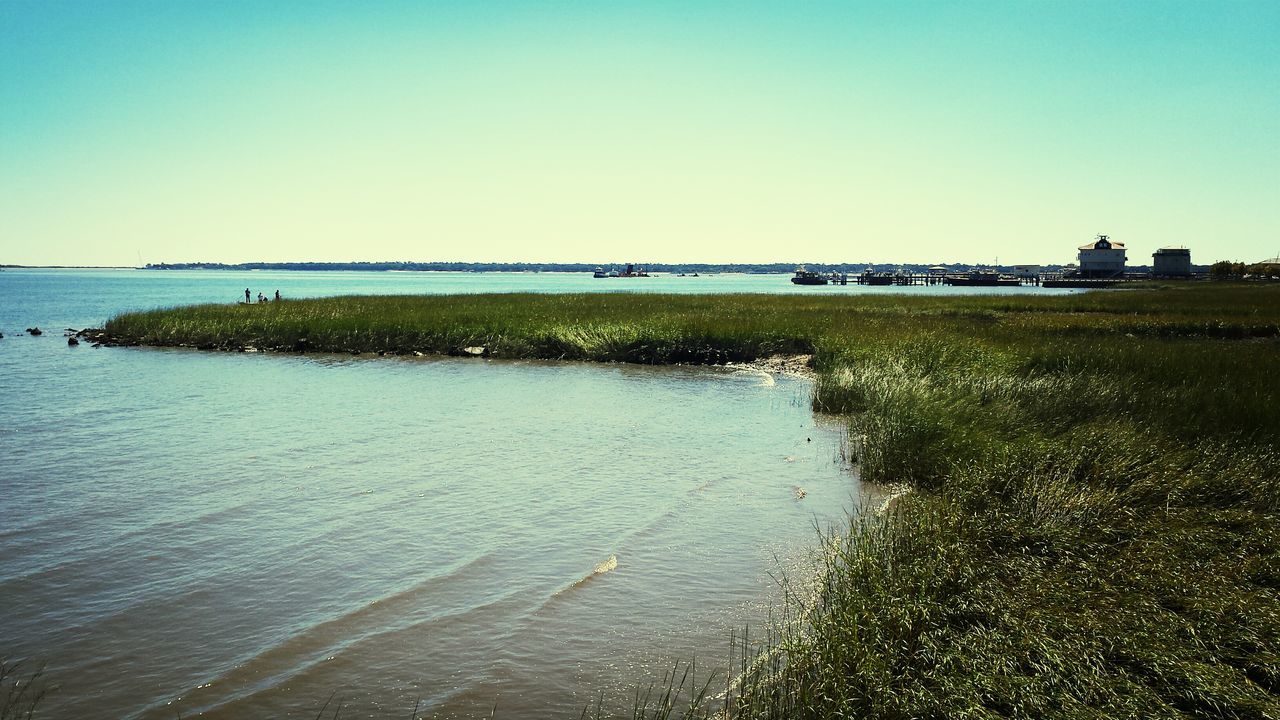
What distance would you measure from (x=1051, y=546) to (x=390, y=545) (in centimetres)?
775

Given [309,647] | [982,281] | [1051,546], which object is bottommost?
[309,647]

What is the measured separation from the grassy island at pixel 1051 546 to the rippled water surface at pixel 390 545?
1415 mm

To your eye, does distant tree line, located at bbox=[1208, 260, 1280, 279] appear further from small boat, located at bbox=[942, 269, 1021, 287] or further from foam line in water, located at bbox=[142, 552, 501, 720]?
foam line in water, located at bbox=[142, 552, 501, 720]

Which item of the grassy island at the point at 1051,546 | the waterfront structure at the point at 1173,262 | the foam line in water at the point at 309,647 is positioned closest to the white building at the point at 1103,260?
the waterfront structure at the point at 1173,262

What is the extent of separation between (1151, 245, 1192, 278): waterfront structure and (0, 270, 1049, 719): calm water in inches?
5340

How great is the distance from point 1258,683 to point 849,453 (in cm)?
1054

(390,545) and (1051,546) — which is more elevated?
(1051,546)

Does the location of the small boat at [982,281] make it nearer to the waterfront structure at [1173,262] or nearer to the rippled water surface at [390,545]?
the waterfront structure at [1173,262]

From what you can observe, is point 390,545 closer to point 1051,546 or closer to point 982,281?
point 1051,546

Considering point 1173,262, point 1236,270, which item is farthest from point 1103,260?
point 1236,270

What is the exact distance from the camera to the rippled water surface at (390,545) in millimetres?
6805

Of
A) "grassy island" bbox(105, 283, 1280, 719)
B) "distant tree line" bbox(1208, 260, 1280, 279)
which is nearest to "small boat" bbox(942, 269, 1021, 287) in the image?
"distant tree line" bbox(1208, 260, 1280, 279)

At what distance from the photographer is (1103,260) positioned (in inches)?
5364

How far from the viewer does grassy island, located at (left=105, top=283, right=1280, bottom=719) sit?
5.12 meters
